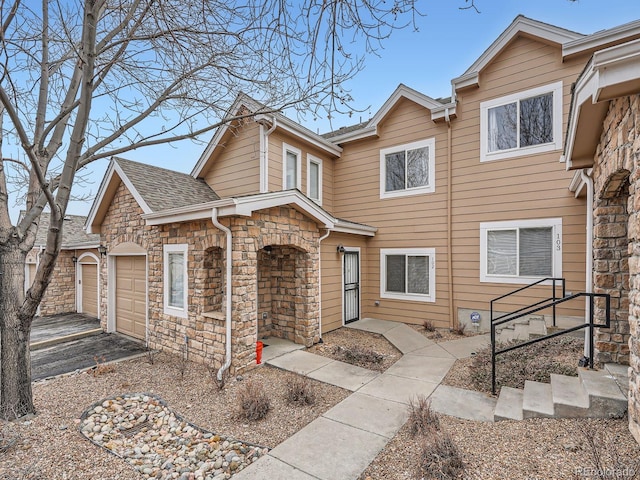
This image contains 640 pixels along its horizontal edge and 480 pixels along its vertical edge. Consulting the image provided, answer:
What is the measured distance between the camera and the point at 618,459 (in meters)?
2.54

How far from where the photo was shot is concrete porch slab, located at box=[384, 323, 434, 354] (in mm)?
7330

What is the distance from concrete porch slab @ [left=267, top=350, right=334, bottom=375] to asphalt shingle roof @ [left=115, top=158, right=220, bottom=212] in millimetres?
4485

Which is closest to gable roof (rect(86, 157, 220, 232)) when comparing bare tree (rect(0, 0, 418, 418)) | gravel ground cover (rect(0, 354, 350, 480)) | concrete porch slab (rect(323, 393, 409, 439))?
bare tree (rect(0, 0, 418, 418))

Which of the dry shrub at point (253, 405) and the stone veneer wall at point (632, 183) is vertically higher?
the stone veneer wall at point (632, 183)

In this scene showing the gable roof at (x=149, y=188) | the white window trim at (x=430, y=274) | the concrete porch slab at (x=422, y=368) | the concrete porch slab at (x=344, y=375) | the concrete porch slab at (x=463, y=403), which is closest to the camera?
the concrete porch slab at (x=463, y=403)

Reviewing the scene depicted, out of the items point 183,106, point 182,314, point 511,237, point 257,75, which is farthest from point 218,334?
point 511,237

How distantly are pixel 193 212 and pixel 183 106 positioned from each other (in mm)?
2175

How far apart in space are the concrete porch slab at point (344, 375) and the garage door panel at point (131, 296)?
17.5 feet

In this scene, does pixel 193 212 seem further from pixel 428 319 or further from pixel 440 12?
pixel 428 319

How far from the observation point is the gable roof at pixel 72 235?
1182cm

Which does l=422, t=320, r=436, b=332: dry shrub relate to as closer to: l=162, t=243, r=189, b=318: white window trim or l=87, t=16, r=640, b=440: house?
l=87, t=16, r=640, b=440: house

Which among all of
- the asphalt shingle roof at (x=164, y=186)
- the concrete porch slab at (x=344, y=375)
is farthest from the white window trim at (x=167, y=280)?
the concrete porch slab at (x=344, y=375)

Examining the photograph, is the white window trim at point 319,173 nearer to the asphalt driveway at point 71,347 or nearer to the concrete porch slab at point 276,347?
the concrete porch slab at point 276,347

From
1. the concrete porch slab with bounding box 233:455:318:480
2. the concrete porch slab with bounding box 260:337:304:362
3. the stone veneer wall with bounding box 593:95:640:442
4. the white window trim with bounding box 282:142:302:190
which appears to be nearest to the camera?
the stone veneer wall with bounding box 593:95:640:442
